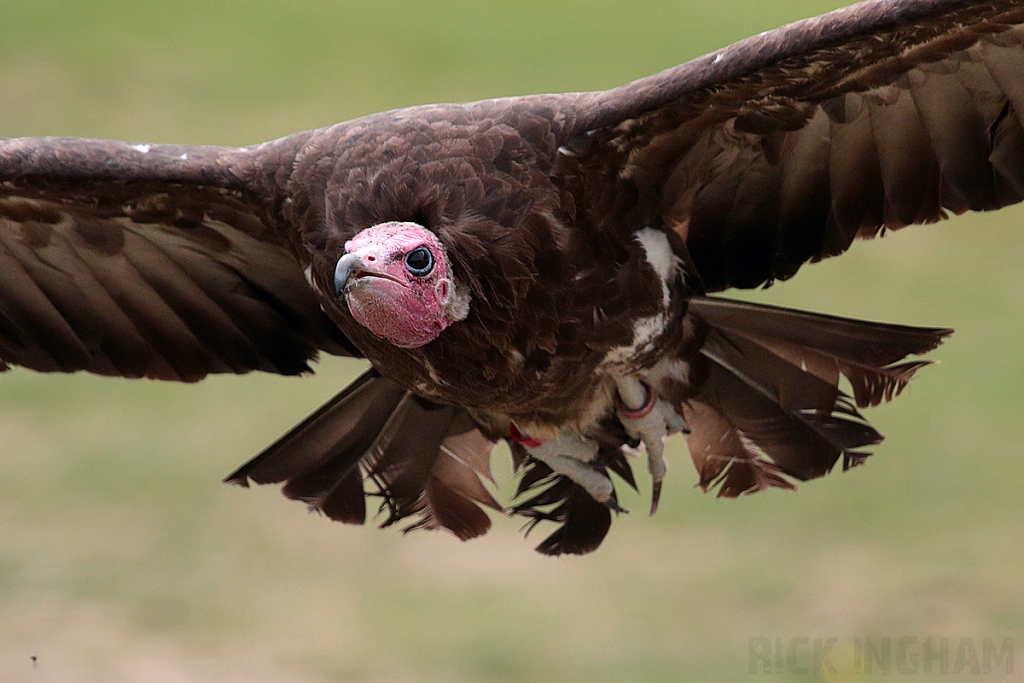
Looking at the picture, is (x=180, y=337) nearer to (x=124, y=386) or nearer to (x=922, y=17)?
(x=922, y=17)

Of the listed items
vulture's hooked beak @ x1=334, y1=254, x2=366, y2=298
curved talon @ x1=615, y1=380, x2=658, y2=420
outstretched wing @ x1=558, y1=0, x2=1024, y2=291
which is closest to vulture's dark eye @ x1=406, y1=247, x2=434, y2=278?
vulture's hooked beak @ x1=334, y1=254, x2=366, y2=298

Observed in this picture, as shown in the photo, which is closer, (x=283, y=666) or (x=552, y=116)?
(x=552, y=116)

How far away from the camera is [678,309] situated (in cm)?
593

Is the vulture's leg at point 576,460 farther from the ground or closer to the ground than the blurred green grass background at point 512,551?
closer to the ground

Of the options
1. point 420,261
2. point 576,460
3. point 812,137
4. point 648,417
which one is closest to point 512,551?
point 576,460

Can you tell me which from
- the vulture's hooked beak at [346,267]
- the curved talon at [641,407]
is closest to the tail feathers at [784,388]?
the curved talon at [641,407]

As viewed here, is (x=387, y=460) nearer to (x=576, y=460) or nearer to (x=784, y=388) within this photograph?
(x=576, y=460)

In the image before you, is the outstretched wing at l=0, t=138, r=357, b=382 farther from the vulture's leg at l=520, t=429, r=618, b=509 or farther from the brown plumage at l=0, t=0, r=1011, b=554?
the vulture's leg at l=520, t=429, r=618, b=509

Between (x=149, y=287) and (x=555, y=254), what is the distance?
1.71 meters

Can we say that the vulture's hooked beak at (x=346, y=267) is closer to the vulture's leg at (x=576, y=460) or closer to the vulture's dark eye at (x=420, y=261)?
the vulture's dark eye at (x=420, y=261)

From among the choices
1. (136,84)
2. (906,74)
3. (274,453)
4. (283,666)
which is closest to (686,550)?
(283,666)

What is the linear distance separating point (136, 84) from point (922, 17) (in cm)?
1174

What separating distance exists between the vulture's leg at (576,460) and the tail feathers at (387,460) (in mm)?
282

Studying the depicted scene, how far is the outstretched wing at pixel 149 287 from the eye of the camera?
6.01 metres
